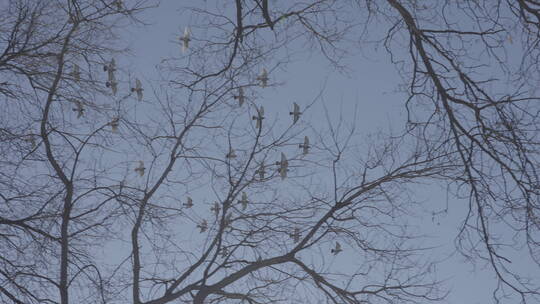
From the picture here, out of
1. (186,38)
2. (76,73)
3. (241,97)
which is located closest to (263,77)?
(241,97)

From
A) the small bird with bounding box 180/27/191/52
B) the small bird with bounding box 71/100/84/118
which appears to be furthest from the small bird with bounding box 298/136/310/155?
the small bird with bounding box 71/100/84/118

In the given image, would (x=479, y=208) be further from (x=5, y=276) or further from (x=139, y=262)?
(x=5, y=276)

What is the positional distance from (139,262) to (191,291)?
61cm

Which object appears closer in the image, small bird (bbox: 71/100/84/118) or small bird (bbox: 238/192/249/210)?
small bird (bbox: 71/100/84/118)

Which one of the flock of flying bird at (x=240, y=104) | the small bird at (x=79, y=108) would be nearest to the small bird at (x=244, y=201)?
the flock of flying bird at (x=240, y=104)

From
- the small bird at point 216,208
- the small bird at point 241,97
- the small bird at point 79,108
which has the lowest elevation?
the small bird at point 216,208

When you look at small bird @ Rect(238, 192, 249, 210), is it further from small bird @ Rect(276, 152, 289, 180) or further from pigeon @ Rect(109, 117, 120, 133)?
pigeon @ Rect(109, 117, 120, 133)

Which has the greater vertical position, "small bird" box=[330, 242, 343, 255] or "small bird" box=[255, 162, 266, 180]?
"small bird" box=[255, 162, 266, 180]

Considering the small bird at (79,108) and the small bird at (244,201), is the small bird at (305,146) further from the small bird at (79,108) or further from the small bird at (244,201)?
the small bird at (79,108)

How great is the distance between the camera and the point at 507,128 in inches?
154

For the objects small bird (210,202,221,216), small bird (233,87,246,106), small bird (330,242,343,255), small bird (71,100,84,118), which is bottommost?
small bird (330,242,343,255)

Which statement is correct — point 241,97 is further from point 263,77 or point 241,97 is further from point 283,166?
point 283,166

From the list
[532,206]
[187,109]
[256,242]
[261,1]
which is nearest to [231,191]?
[256,242]

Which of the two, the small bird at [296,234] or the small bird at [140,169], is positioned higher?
the small bird at [140,169]
